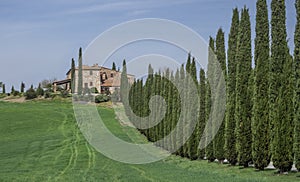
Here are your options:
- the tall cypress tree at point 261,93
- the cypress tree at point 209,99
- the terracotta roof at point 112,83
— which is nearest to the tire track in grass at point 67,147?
the cypress tree at point 209,99

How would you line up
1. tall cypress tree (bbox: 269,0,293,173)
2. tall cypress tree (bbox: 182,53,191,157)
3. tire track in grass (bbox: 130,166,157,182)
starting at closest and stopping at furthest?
tire track in grass (bbox: 130,166,157,182) < tall cypress tree (bbox: 269,0,293,173) < tall cypress tree (bbox: 182,53,191,157)

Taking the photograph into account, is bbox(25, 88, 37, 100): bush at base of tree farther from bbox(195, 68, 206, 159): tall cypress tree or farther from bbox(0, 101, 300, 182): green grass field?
bbox(195, 68, 206, 159): tall cypress tree

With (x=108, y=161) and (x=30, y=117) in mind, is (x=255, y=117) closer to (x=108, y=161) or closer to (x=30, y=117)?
(x=108, y=161)

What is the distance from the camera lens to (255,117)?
1573 centimetres

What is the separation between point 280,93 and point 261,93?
121 centimetres

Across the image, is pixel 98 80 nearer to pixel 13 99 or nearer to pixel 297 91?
pixel 13 99

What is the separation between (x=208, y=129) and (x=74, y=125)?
23.3 metres

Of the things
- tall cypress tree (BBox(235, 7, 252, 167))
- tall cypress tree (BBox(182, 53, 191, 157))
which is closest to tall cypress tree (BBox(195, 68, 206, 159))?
tall cypress tree (BBox(182, 53, 191, 157))

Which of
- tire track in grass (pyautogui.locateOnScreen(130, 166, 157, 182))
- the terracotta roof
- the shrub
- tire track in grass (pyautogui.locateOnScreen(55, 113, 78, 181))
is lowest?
tire track in grass (pyautogui.locateOnScreen(130, 166, 157, 182))

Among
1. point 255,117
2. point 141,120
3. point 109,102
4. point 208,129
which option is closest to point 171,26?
point 208,129

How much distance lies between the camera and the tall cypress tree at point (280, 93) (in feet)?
46.5

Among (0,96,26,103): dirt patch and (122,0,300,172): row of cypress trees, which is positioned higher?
(0,96,26,103): dirt patch

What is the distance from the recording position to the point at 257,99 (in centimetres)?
1572

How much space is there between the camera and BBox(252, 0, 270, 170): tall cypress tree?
15398 millimetres
